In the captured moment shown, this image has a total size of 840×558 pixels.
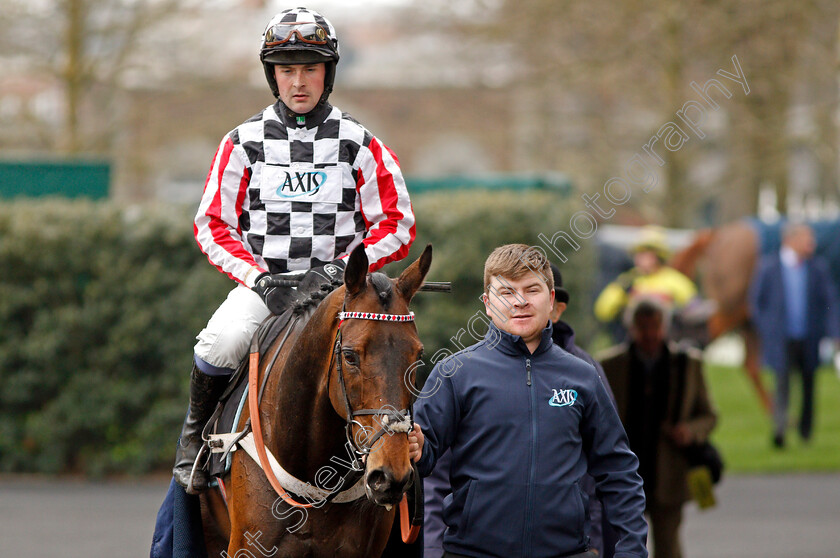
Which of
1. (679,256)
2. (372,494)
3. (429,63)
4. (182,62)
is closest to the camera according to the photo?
(372,494)

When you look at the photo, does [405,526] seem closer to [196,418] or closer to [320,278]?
[320,278]

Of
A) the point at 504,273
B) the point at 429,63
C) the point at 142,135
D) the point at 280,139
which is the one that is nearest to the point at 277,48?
the point at 280,139

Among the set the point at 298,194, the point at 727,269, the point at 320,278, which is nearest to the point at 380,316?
the point at 320,278

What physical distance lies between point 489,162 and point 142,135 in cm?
1326

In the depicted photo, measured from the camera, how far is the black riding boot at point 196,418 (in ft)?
13.7

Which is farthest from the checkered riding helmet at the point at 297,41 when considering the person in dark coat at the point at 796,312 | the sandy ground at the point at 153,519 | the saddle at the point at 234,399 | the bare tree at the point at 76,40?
the bare tree at the point at 76,40

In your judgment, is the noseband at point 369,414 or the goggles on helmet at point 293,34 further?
the goggles on helmet at point 293,34

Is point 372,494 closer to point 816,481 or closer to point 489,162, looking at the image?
point 816,481

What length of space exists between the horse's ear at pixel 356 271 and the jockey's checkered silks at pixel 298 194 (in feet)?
2.24

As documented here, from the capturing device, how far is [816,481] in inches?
397

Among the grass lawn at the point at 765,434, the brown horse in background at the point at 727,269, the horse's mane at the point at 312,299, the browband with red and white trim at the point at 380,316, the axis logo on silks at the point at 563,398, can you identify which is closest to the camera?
the browband with red and white trim at the point at 380,316

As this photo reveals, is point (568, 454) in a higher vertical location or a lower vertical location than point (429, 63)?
lower

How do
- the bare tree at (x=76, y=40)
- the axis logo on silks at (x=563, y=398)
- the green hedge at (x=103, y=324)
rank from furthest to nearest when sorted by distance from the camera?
the bare tree at (x=76, y=40)
the green hedge at (x=103, y=324)
the axis logo on silks at (x=563, y=398)

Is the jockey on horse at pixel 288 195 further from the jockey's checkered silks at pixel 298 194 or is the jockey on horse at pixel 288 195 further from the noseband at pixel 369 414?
the noseband at pixel 369 414
